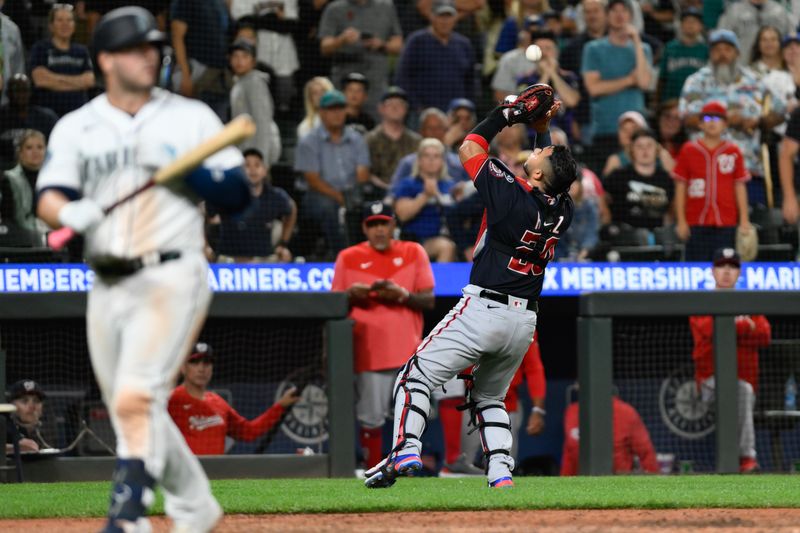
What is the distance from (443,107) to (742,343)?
3992mm

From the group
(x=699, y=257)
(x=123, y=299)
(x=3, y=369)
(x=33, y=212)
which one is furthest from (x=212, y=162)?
(x=699, y=257)

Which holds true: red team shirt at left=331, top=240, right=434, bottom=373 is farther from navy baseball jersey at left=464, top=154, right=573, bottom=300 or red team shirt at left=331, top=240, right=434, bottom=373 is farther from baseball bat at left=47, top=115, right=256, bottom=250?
baseball bat at left=47, top=115, right=256, bottom=250

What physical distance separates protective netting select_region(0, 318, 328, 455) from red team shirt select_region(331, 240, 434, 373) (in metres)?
0.32

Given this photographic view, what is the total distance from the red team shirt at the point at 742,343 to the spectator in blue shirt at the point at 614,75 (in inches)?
115

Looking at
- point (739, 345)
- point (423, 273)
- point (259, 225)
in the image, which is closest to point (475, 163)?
point (423, 273)

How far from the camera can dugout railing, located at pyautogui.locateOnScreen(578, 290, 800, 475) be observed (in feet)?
30.9

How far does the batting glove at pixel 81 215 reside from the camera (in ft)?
13.8

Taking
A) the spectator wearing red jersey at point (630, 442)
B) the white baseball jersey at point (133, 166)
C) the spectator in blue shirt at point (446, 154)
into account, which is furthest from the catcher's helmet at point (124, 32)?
the spectator in blue shirt at point (446, 154)

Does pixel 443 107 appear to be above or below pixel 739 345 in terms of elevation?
above

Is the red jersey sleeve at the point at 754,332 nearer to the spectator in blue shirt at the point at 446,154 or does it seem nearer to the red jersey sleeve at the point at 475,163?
the spectator in blue shirt at the point at 446,154

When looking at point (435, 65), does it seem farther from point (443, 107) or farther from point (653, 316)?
point (653, 316)

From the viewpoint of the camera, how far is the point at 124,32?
4414 mm

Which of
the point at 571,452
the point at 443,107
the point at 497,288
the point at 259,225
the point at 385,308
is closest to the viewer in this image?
the point at 497,288

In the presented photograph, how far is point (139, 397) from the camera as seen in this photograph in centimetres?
423
